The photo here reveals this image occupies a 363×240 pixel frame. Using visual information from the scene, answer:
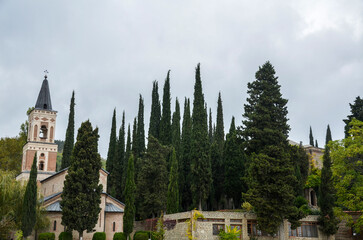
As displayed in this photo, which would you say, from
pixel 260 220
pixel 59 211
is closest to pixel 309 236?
pixel 260 220

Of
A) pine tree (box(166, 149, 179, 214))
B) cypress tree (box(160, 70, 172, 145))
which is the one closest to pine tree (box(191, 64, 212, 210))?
pine tree (box(166, 149, 179, 214))

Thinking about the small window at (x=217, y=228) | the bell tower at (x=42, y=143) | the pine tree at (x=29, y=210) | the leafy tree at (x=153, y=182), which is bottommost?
the small window at (x=217, y=228)

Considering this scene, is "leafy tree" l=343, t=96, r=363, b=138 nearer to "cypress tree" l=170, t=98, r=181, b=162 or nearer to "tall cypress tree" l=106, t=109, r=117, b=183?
"cypress tree" l=170, t=98, r=181, b=162

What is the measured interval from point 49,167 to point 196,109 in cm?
1870

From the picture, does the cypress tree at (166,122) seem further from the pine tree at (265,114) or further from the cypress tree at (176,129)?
the pine tree at (265,114)

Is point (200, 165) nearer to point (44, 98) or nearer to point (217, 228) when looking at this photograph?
point (217, 228)

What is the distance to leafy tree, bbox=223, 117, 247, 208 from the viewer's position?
1538 inches

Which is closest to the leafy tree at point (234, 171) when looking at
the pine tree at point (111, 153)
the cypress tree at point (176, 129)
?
the cypress tree at point (176, 129)

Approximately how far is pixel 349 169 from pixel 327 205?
3733mm

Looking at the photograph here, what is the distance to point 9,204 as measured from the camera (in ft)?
92.0

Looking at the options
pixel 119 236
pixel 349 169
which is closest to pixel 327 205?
pixel 349 169

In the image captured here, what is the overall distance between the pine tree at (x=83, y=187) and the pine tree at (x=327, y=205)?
730 inches

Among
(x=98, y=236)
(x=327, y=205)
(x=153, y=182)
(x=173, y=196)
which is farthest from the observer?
(x=153, y=182)

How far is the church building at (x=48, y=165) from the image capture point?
3538 cm
